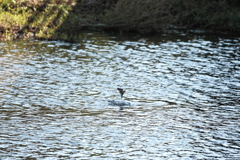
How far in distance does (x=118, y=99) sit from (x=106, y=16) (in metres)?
14.0

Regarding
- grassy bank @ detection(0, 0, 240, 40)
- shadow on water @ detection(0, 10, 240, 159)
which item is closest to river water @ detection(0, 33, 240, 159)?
shadow on water @ detection(0, 10, 240, 159)

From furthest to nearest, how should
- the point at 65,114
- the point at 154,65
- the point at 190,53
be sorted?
1. the point at 190,53
2. the point at 154,65
3. the point at 65,114

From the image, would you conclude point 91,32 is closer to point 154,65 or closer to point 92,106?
point 154,65

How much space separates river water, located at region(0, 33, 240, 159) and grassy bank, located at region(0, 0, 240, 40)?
6.81ft

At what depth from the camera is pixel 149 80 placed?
16.8 m

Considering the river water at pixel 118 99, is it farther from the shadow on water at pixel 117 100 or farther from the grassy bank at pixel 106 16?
the grassy bank at pixel 106 16

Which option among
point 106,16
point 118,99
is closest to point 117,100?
point 118,99

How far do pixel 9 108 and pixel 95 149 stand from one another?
155 inches

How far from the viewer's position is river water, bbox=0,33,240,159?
10250 millimetres

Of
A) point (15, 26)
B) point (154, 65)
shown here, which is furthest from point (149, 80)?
point (15, 26)

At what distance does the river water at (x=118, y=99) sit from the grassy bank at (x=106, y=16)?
81.7 inches

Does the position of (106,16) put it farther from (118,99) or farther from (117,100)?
(117,100)

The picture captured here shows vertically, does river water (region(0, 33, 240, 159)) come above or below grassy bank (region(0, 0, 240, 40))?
below

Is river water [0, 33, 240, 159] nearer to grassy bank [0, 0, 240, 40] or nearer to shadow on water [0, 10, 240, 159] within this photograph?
shadow on water [0, 10, 240, 159]
